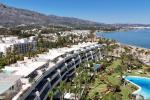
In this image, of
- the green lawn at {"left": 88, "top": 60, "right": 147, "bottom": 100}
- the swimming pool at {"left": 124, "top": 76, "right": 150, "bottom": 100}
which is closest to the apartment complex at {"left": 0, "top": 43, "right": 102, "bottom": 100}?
the green lawn at {"left": 88, "top": 60, "right": 147, "bottom": 100}

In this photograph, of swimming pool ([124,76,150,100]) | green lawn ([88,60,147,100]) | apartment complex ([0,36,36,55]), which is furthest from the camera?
apartment complex ([0,36,36,55])

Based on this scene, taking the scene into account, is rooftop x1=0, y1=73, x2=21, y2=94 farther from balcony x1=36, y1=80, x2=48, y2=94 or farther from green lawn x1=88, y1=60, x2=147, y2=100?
green lawn x1=88, y1=60, x2=147, y2=100

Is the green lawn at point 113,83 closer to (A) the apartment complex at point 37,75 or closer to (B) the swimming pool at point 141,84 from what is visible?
(B) the swimming pool at point 141,84

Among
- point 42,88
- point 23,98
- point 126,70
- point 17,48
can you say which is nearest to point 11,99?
point 23,98

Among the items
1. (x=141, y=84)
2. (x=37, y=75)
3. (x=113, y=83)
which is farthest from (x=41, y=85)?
(x=141, y=84)

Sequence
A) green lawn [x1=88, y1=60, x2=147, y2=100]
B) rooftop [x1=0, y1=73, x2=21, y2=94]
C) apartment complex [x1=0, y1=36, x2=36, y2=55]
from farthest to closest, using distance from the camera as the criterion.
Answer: apartment complex [x1=0, y1=36, x2=36, y2=55], green lawn [x1=88, y1=60, x2=147, y2=100], rooftop [x1=0, y1=73, x2=21, y2=94]

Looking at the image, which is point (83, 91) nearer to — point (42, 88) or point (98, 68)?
point (42, 88)

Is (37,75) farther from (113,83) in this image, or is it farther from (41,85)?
(113,83)
